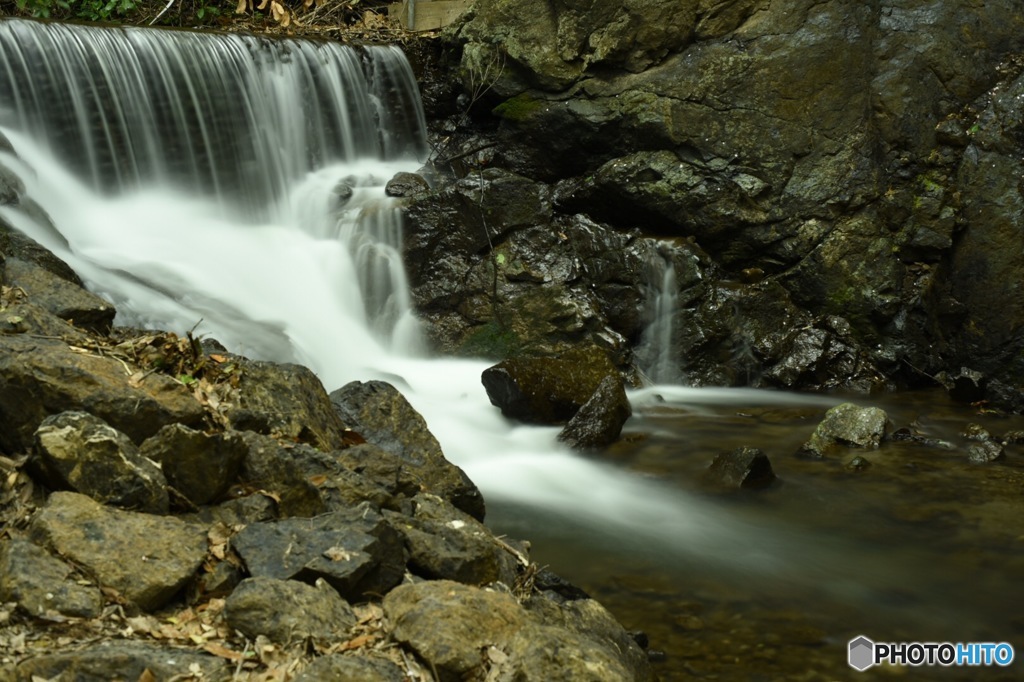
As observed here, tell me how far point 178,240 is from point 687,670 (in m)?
6.79

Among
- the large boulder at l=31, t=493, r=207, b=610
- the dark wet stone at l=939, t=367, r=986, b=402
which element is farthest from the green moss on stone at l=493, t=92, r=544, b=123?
the large boulder at l=31, t=493, r=207, b=610

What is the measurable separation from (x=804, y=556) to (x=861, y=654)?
1.12 metres

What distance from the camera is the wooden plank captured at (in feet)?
42.4

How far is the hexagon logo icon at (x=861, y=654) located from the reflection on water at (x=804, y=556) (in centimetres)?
4

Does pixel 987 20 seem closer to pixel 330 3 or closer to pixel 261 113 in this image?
pixel 261 113

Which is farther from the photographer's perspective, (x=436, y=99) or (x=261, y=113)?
(x=436, y=99)

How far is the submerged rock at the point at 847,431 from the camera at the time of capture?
7105mm

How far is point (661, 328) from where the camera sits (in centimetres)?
920

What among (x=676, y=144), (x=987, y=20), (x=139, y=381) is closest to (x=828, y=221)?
(x=676, y=144)

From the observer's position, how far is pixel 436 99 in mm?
11398

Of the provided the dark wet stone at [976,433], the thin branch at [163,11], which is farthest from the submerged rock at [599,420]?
the thin branch at [163,11]

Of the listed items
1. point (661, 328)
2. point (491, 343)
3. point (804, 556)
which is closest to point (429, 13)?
point (491, 343)

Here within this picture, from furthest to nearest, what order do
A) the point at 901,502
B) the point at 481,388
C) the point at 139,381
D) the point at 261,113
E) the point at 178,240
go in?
1. the point at 261,113
2. the point at 178,240
3. the point at 481,388
4. the point at 901,502
5. the point at 139,381

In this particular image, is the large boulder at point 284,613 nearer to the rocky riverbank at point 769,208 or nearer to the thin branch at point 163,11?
the rocky riverbank at point 769,208
